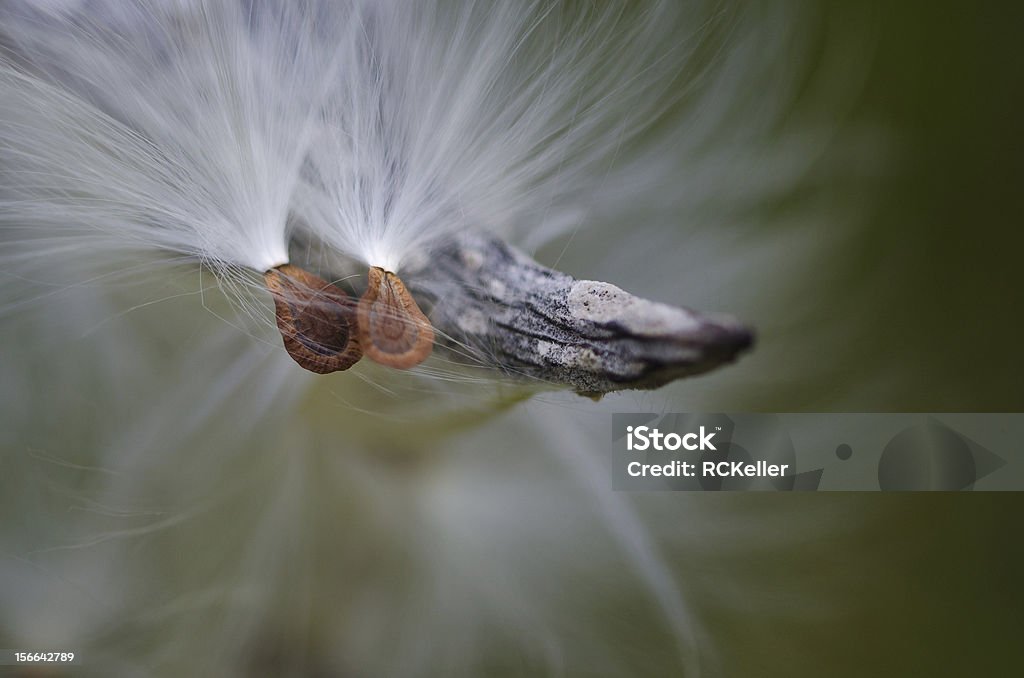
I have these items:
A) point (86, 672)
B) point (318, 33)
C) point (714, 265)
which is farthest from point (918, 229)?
point (86, 672)

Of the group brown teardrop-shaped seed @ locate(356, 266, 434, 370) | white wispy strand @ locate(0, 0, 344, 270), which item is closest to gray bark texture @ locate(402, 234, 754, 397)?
brown teardrop-shaped seed @ locate(356, 266, 434, 370)

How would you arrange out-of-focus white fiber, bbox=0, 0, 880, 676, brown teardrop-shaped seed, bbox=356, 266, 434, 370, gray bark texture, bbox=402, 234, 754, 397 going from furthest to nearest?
out-of-focus white fiber, bbox=0, 0, 880, 676, brown teardrop-shaped seed, bbox=356, 266, 434, 370, gray bark texture, bbox=402, 234, 754, 397

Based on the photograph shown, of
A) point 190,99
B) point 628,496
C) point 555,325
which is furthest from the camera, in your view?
point 628,496

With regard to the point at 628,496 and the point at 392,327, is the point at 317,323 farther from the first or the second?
the point at 628,496

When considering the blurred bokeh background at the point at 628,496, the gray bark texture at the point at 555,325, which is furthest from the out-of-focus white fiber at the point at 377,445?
the gray bark texture at the point at 555,325

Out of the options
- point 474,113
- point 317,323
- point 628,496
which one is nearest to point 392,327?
point 317,323

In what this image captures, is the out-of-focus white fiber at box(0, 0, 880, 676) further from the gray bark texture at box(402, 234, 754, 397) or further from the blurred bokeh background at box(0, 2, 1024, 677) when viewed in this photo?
the gray bark texture at box(402, 234, 754, 397)
